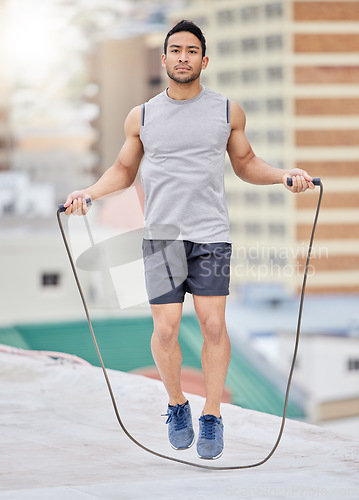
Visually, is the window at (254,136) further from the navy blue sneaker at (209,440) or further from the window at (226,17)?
the navy blue sneaker at (209,440)

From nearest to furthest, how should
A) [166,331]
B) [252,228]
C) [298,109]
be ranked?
[166,331]
[298,109]
[252,228]

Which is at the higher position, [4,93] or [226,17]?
[226,17]

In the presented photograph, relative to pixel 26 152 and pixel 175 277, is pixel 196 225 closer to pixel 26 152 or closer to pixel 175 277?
pixel 175 277

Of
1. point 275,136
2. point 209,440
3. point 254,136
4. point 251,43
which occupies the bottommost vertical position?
point 254,136

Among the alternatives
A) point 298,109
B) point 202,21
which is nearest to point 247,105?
point 298,109

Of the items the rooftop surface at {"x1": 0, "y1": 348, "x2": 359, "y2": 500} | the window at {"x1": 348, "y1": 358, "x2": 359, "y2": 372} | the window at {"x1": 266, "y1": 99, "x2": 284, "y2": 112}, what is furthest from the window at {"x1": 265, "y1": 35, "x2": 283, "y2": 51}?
the rooftop surface at {"x1": 0, "y1": 348, "x2": 359, "y2": 500}

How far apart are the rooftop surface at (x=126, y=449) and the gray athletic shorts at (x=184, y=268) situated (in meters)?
0.49

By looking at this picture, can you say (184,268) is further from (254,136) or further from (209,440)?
(254,136)

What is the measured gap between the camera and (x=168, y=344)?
228 cm

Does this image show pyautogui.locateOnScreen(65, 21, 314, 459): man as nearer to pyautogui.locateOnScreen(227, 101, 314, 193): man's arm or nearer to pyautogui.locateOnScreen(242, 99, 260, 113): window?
pyautogui.locateOnScreen(227, 101, 314, 193): man's arm

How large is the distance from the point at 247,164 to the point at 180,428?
2.46ft

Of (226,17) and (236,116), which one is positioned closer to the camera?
(236,116)

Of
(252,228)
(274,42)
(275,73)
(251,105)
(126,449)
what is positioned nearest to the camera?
(126,449)

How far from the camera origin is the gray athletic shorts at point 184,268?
221 cm
